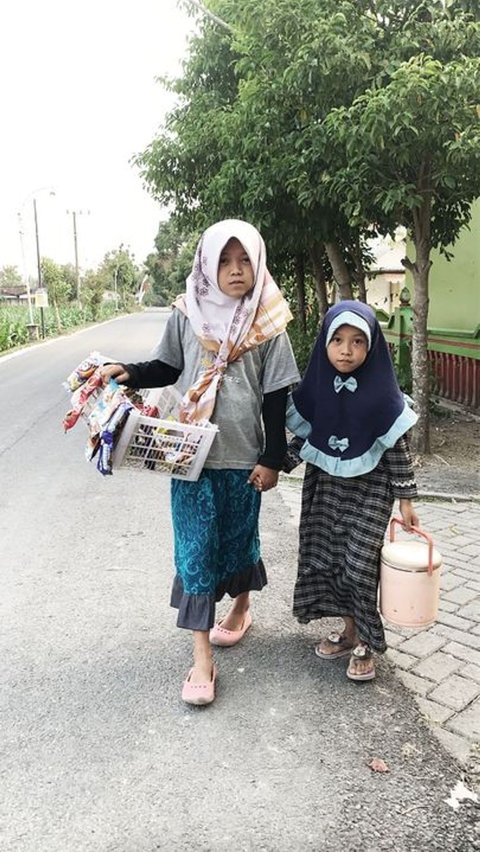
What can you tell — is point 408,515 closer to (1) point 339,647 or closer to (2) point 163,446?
(1) point 339,647

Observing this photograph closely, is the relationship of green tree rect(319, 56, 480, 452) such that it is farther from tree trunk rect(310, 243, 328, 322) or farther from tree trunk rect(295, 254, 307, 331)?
tree trunk rect(295, 254, 307, 331)

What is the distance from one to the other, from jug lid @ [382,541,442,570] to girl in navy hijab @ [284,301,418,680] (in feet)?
0.22

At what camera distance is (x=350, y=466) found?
101 inches

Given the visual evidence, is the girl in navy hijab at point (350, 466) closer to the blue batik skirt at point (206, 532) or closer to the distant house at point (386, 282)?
the blue batik skirt at point (206, 532)

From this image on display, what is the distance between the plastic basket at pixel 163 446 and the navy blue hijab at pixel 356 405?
A: 17.6 inches

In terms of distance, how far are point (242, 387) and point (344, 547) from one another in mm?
738

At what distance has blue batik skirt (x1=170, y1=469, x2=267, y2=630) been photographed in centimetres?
263

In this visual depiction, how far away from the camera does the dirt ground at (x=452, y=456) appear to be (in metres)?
5.74

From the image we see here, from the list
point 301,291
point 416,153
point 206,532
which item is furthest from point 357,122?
point 301,291

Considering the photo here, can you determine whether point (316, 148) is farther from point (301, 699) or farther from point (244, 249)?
point (301, 699)

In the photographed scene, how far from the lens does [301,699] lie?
2654 millimetres

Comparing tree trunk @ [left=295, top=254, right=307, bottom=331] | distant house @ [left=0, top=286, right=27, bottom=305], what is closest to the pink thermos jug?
tree trunk @ [left=295, top=254, right=307, bottom=331]

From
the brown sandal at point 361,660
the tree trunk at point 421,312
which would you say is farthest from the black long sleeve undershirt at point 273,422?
the tree trunk at point 421,312

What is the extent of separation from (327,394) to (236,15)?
412cm
